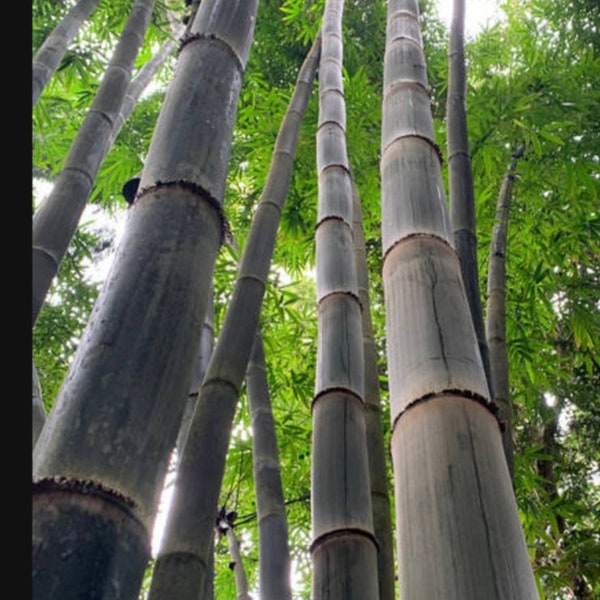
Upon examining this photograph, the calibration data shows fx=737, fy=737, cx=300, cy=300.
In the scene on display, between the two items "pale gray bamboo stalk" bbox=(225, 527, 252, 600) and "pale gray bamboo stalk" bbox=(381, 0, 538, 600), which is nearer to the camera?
"pale gray bamboo stalk" bbox=(381, 0, 538, 600)

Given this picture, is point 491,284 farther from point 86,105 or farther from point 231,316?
point 86,105

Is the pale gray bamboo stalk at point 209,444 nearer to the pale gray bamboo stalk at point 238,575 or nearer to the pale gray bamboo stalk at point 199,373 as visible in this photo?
the pale gray bamboo stalk at point 199,373

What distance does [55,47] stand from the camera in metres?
2.99

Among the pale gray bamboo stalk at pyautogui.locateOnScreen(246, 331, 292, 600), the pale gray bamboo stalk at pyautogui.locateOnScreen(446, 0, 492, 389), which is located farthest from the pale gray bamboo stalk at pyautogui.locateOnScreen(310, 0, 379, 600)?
the pale gray bamboo stalk at pyautogui.locateOnScreen(246, 331, 292, 600)

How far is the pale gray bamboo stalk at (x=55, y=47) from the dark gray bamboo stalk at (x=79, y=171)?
0.30 m

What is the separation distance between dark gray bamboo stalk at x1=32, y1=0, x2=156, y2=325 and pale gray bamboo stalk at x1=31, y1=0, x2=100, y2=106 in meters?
0.30

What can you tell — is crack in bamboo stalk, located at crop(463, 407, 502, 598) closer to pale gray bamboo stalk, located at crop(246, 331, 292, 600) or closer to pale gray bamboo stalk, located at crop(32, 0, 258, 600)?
pale gray bamboo stalk, located at crop(32, 0, 258, 600)

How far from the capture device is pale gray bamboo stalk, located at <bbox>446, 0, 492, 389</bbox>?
64.6 inches

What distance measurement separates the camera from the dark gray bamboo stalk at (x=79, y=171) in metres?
1.90

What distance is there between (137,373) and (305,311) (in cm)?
431

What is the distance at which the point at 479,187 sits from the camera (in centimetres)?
425

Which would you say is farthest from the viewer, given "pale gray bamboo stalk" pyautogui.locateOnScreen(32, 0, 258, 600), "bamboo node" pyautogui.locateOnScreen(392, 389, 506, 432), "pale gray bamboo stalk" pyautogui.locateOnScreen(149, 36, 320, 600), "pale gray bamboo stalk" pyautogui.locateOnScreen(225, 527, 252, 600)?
"pale gray bamboo stalk" pyautogui.locateOnScreen(225, 527, 252, 600)

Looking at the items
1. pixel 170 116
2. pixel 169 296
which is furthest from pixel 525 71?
pixel 169 296

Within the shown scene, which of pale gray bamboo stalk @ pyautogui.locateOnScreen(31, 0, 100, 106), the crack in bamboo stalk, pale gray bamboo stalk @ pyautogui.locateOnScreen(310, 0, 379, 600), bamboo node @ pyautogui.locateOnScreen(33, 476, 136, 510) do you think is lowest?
bamboo node @ pyautogui.locateOnScreen(33, 476, 136, 510)
